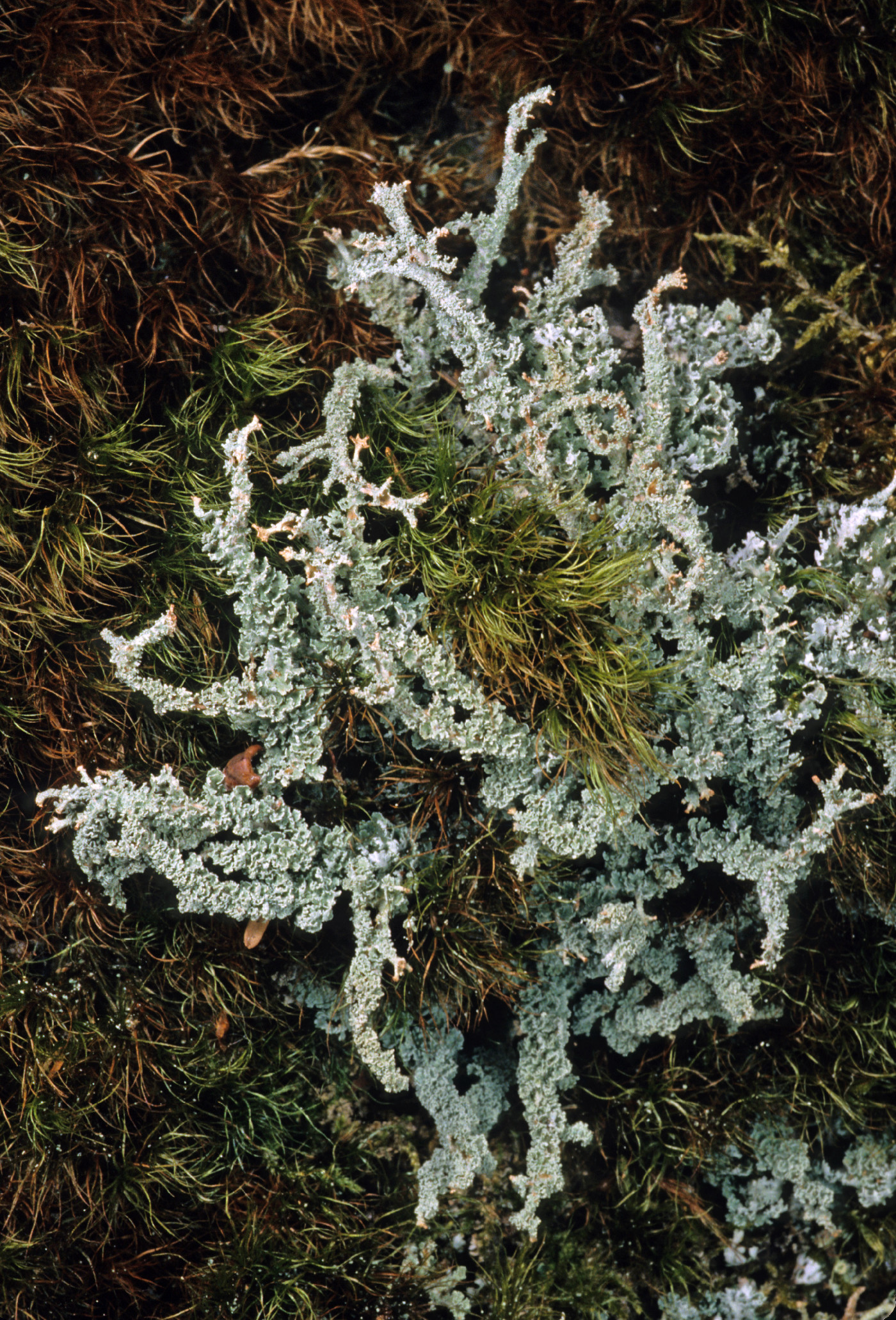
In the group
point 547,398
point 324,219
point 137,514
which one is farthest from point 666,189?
point 137,514

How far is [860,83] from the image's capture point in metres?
2.22

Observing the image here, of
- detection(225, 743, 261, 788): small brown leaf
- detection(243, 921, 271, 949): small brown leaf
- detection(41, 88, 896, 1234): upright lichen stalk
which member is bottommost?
detection(243, 921, 271, 949): small brown leaf

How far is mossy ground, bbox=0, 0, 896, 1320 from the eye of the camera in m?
2.09

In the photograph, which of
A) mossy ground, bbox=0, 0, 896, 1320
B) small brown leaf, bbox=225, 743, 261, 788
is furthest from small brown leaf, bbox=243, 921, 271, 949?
small brown leaf, bbox=225, 743, 261, 788

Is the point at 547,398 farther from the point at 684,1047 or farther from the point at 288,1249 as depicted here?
the point at 288,1249

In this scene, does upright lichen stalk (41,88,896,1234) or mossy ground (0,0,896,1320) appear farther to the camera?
mossy ground (0,0,896,1320)

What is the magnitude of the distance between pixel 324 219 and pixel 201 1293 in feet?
9.34

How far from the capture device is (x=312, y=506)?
2.21m

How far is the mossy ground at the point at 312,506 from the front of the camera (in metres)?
2.09

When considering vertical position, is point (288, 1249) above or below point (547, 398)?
below

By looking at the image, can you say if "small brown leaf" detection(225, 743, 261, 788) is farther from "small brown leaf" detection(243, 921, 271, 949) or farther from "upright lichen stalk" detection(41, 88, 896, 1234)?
"small brown leaf" detection(243, 921, 271, 949)

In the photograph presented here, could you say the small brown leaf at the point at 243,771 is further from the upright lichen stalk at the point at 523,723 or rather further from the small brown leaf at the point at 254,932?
the small brown leaf at the point at 254,932

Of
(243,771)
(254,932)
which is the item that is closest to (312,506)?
(243,771)

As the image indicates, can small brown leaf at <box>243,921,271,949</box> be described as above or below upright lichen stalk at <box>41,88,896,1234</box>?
below
